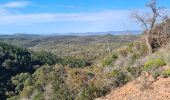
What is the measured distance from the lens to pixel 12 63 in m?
65.1

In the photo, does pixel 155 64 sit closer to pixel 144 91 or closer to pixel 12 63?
pixel 144 91

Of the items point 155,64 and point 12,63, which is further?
point 12,63

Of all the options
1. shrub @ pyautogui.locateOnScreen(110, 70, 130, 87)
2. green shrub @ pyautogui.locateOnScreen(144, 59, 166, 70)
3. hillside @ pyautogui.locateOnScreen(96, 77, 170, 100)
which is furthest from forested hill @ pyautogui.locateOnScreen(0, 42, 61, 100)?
hillside @ pyautogui.locateOnScreen(96, 77, 170, 100)

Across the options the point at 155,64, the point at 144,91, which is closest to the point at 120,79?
the point at 155,64

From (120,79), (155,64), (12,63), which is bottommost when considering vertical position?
(12,63)

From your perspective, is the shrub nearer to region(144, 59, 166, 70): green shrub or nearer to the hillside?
the hillside

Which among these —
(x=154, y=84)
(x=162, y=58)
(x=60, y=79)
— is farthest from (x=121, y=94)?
(x=60, y=79)

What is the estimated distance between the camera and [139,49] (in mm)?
26703

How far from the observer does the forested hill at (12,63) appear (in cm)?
4891

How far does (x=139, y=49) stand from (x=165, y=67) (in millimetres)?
11313

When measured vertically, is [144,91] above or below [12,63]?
above

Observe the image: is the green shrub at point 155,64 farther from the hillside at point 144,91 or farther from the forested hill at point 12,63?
the forested hill at point 12,63

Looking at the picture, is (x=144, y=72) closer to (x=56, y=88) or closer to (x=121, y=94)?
(x=121, y=94)

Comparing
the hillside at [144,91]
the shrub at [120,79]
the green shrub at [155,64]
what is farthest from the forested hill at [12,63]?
the hillside at [144,91]
